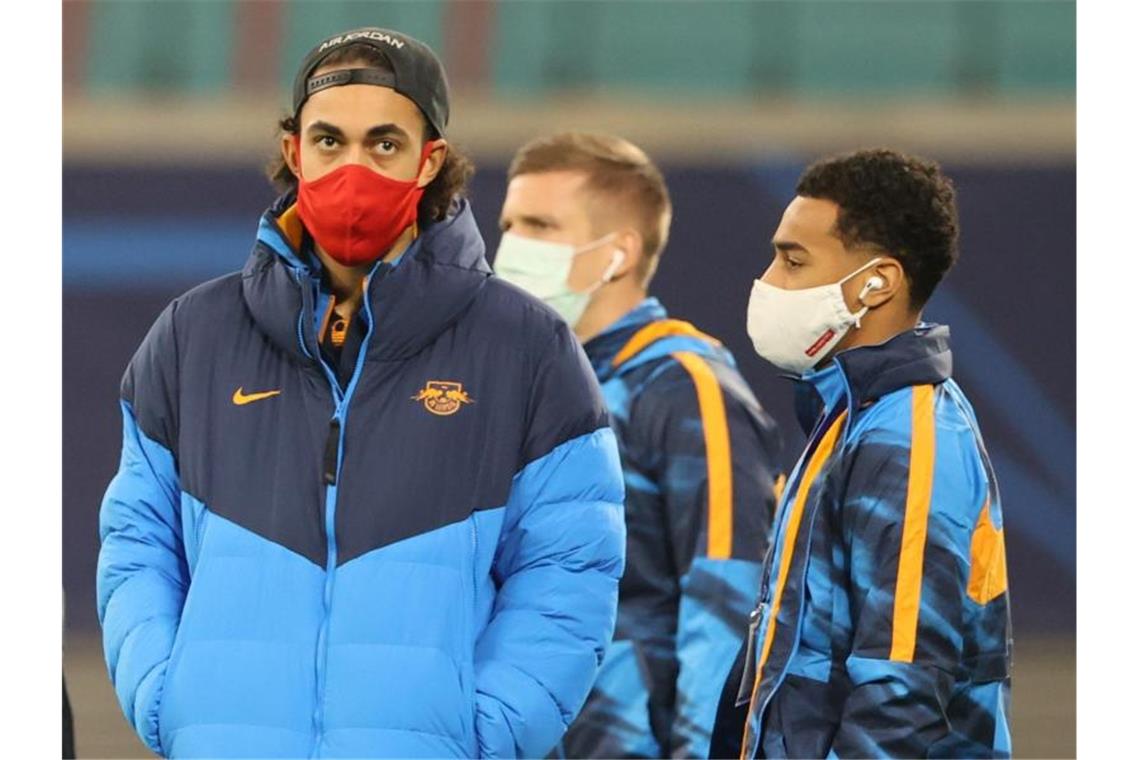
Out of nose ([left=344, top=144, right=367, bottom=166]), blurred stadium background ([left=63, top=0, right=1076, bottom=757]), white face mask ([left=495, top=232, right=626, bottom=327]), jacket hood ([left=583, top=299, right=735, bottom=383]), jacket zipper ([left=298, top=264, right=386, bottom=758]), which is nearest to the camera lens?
jacket zipper ([left=298, top=264, right=386, bottom=758])

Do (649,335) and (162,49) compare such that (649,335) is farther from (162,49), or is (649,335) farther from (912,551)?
(162,49)

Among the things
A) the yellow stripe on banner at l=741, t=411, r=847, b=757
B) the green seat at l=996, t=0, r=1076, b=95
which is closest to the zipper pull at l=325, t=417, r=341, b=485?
the yellow stripe on banner at l=741, t=411, r=847, b=757

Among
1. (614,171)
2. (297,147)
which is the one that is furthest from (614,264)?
(297,147)

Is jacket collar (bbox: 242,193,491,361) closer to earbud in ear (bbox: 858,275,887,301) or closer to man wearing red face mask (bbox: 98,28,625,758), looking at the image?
man wearing red face mask (bbox: 98,28,625,758)

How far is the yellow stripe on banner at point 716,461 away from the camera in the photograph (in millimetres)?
2504

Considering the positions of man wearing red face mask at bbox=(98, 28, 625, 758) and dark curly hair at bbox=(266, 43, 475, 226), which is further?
dark curly hair at bbox=(266, 43, 475, 226)

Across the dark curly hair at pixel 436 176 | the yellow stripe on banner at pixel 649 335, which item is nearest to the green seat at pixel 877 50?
the yellow stripe on banner at pixel 649 335

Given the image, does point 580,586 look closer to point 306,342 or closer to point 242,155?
point 306,342

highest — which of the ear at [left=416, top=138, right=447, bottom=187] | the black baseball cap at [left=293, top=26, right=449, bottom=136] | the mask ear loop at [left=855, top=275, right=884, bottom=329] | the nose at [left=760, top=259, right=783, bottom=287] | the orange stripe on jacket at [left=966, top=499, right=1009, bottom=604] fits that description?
the black baseball cap at [left=293, top=26, right=449, bottom=136]

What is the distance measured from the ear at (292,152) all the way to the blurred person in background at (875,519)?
56cm

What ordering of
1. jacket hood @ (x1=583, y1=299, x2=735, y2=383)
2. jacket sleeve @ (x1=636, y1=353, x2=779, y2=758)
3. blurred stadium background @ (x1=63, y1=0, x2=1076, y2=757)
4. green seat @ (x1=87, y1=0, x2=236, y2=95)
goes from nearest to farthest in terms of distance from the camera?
jacket sleeve @ (x1=636, y1=353, x2=779, y2=758)
jacket hood @ (x1=583, y1=299, x2=735, y2=383)
blurred stadium background @ (x1=63, y1=0, x2=1076, y2=757)
green seat @ (x1=87, y1=0, x2=236, y2=95)

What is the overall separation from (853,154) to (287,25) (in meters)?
2.48

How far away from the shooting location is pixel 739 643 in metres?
2.44

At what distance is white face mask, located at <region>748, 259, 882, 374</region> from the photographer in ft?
6.88
